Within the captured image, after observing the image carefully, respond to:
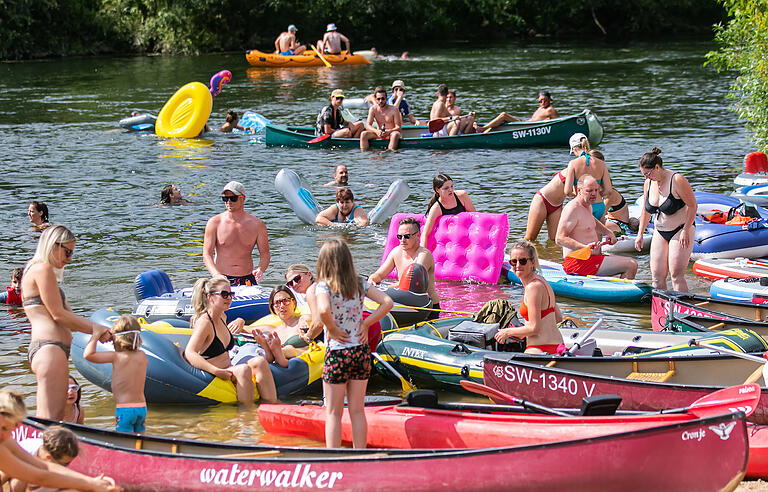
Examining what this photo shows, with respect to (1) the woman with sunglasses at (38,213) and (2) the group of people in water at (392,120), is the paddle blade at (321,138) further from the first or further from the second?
(1) the woman with sunglasses at (38,213)

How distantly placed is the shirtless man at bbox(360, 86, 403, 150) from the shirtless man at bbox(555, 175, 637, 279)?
9500mm

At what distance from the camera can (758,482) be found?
248 inches

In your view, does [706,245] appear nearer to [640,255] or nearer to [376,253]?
[640,255]

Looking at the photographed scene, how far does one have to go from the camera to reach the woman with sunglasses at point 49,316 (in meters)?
6.56

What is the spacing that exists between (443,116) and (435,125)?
2.57ft

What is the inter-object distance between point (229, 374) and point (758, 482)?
3951mm

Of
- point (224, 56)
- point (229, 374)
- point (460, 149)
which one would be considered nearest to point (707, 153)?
point (460, 149)

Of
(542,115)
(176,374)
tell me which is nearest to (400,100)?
(542,115)

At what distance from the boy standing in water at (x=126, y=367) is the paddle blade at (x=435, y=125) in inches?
564

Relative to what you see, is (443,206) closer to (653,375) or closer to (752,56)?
(653,375)

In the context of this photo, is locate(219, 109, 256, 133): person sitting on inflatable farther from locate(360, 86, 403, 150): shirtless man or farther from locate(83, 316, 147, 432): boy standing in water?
locate(83, 316, 147, 432): boy standing in water

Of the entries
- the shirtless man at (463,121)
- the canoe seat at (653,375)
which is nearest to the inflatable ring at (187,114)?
the shirtless man at (463,121)

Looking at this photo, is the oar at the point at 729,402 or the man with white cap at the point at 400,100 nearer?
the oar at the point at 729,402

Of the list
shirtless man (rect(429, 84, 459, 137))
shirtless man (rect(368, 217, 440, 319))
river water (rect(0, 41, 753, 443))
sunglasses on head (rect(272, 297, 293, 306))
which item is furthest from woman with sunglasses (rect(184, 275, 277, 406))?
shirtless man (rect(429, 84, 459, 137))
